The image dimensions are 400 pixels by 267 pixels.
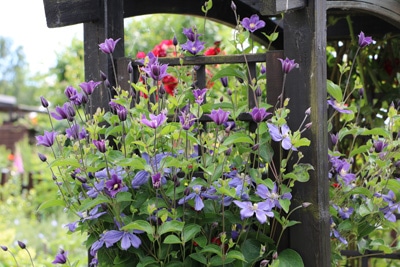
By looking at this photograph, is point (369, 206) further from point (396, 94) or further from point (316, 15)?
point (396, 94)

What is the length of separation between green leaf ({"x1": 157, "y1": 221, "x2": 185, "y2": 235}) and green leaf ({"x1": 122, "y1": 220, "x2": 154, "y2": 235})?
0.02m

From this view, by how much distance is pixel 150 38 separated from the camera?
7984 millimetres

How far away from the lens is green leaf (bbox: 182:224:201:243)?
1.67 metres

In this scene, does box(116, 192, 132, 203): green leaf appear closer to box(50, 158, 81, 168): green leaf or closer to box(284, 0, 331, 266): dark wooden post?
box(50, 158, 81, 168): green leaf

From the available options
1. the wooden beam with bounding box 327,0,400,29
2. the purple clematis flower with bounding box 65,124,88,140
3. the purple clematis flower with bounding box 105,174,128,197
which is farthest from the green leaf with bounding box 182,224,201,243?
the wooden beam with bounding box 327,0,400,29

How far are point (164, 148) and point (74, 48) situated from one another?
5796 millimetres

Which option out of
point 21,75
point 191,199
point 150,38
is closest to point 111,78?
point 191,199

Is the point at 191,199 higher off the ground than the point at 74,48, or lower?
lower

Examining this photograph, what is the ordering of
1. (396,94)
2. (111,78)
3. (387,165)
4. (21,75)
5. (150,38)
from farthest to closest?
1. (21,75)
2. (150,38)
3. (396,94)
4. (111,78)
5. (387,165)

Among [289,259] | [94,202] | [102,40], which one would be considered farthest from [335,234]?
[102,40]

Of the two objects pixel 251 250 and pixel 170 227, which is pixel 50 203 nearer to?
pixel 170 227

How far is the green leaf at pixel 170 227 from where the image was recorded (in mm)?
1630

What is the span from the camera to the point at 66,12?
2064 mm

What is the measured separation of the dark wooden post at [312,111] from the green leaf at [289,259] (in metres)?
0.04
